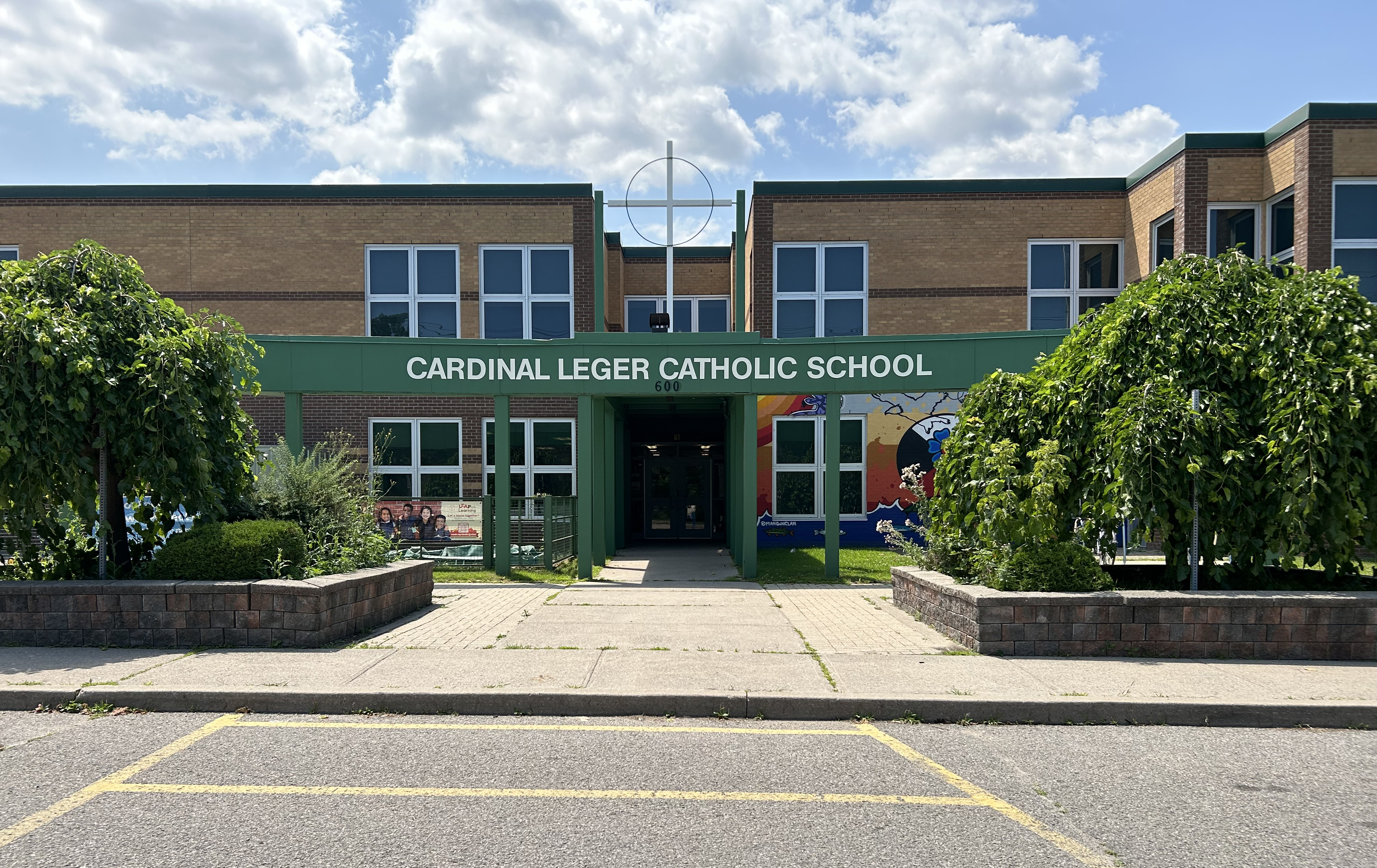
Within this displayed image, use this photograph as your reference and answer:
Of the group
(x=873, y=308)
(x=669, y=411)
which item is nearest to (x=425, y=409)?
(x=669, y=411)

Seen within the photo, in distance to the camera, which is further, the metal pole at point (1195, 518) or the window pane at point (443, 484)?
the window pane at point (443, 484)

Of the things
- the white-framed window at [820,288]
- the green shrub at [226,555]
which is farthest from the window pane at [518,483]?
the green shrub at [226,555]

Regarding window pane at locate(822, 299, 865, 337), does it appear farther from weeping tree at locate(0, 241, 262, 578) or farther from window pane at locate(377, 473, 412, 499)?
weeping tree at locate(0, 241, 262, 578)

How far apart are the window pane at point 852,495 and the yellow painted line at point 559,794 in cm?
1666

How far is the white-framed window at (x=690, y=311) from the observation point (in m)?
25.4

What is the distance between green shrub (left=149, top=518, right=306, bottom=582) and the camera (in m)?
8.60

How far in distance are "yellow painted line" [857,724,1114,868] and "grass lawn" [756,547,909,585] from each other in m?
6.14

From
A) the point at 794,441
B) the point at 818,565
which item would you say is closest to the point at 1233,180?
the point at 794,441

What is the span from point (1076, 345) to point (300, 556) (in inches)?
331

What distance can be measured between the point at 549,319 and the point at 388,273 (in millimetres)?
3856

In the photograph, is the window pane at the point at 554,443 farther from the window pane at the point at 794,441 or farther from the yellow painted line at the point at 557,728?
the yellow painted line at the point at 557,728

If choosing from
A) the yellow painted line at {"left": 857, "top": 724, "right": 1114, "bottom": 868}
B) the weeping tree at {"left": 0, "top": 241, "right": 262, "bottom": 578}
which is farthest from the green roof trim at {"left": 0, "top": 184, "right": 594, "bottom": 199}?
the yellow painted line at {"left": 857, "top": 724, "right": 1114, "bottom": 868}

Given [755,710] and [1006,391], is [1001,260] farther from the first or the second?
[755,710]

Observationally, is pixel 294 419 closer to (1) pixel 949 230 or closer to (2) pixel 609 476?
(2) pixel 609 476
